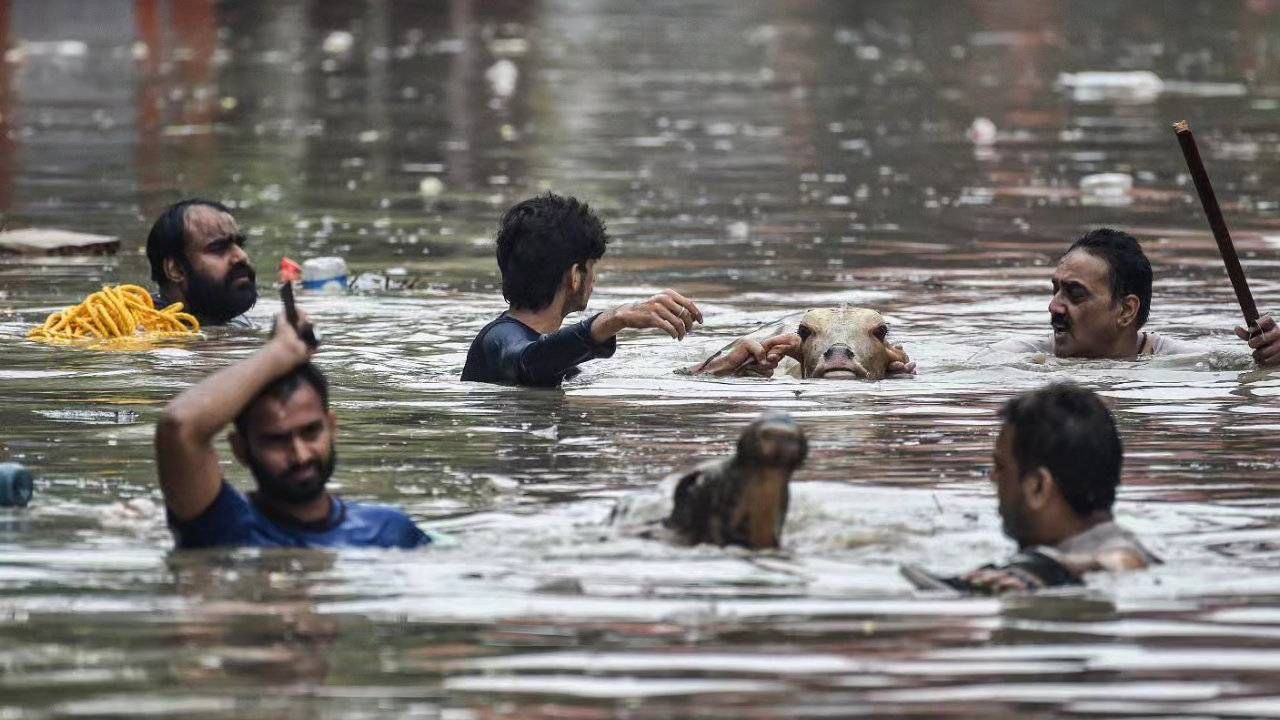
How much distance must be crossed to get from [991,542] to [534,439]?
2606 millimetres

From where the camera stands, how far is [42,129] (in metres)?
26.8

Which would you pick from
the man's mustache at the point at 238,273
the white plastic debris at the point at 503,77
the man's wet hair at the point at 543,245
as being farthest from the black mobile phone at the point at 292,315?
the white plastic debris at the point at 503,77

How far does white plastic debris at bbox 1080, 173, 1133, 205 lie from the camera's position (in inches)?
808

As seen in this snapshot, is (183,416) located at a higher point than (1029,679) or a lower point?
higher

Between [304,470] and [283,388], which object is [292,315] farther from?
[304,470]

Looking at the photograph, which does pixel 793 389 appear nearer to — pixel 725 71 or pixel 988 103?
pixel 988 103

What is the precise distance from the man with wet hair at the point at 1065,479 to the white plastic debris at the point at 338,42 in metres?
33.9

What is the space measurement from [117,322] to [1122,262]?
475 cm

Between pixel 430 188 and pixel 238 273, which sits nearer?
pixel 238 273

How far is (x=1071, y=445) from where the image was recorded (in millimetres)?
7664

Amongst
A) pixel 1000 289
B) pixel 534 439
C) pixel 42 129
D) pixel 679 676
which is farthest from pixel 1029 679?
pixel 42 129

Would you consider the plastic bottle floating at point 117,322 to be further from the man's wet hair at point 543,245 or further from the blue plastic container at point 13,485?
the blue plastic container at point 13,485

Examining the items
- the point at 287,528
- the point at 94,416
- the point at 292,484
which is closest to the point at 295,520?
the point at 287,528

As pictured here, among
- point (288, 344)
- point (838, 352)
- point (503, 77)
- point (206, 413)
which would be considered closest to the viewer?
point (206, 413)
